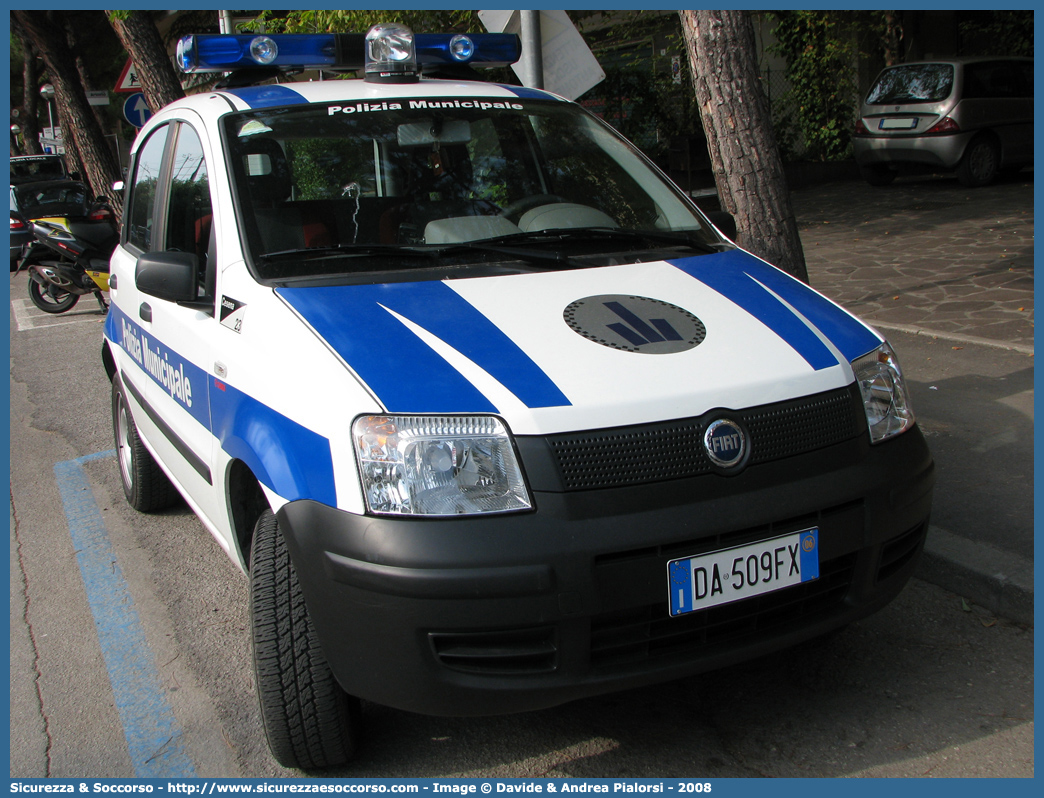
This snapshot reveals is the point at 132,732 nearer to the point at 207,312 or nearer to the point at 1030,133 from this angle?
the point at 207,312

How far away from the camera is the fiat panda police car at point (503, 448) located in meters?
2.24

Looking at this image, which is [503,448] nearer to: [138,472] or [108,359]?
[138,472]

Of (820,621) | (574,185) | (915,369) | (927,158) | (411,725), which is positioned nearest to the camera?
(820,621)

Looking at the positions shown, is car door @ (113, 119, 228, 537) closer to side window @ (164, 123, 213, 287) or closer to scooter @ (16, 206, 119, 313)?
side window @ (164, 123, 213, 287)

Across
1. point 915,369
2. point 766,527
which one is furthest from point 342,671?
point 915,369

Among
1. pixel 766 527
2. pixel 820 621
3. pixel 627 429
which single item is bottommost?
pixel 820 621

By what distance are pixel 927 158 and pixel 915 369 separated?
31.3 feet

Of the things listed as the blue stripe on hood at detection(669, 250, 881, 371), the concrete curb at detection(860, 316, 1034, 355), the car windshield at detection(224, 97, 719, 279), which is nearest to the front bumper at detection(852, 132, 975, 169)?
the concrete curb at detection(860, 316, 1034, 355)

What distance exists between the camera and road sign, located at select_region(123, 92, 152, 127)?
1265 centimetres

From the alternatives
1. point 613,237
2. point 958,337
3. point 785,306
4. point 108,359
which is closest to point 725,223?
point 613,237

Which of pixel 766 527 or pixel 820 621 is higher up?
pixel 766 527

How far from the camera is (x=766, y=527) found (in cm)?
237

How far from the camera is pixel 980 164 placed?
14.5 metres

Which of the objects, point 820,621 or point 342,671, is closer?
point 342,671
